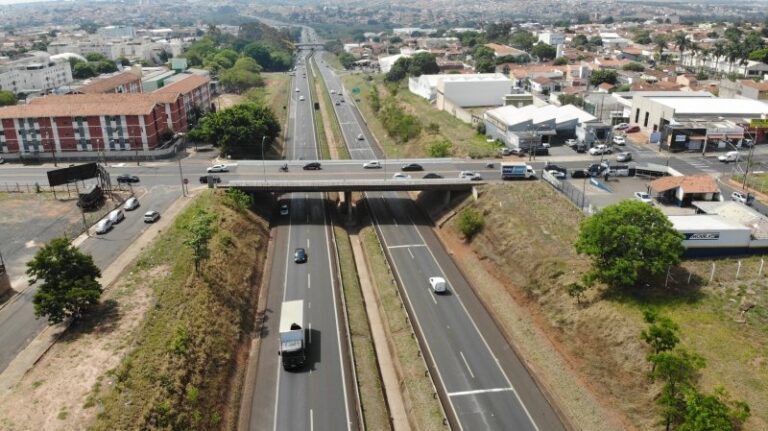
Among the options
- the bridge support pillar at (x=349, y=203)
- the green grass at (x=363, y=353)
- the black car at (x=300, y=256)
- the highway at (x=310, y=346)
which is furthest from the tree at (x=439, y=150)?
the black car at (x=300, y=256)

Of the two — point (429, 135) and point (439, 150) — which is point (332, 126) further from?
point (439, 150)

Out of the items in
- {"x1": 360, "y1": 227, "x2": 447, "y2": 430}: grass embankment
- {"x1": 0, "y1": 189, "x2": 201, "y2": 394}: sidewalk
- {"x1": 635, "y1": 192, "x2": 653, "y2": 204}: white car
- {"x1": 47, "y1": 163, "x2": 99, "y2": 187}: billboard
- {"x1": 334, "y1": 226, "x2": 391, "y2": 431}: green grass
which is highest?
{"x1": 47, "y1": 163, "x2": 99, "y2": 187}: billboard

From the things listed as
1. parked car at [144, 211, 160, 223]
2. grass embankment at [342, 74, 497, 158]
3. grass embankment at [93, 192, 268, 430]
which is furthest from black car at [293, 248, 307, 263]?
grass embankment at [342, 74, 497, 158]

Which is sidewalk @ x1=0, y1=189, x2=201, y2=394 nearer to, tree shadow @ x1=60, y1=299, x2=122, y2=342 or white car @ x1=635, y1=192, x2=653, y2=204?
tree shadow @ x1=60, y1=299, x2=122, y2=342

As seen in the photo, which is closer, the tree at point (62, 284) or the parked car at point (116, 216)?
the tree at point (62, 284)

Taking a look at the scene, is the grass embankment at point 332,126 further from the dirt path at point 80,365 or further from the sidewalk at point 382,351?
the dirt path at point 80,365

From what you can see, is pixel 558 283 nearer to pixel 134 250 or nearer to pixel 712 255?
pixel 712 255

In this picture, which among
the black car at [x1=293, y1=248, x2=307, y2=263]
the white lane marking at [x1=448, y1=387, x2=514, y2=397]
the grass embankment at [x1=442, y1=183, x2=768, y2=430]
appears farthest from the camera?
the black car at [x1=293, y1=248, x2=307, y2=263]
